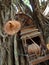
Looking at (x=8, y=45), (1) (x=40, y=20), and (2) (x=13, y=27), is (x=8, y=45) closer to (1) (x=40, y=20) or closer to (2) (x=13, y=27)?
(2) (x=13, y=27)

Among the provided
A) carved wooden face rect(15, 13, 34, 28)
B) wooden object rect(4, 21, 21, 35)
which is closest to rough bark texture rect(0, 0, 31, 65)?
carved wooden face rect(15, 13, 34, 28)

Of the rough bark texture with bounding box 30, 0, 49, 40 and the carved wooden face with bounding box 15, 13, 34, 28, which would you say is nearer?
the rough bark texture with bounding box 30, 0, 49, 40

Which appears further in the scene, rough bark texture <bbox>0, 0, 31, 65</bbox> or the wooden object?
rough bark texture <bbox>0, 0, 31, 65</bbox>

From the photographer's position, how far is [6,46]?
1.96 meters

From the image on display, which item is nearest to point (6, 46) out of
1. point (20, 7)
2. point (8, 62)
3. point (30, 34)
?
point (8, 62)

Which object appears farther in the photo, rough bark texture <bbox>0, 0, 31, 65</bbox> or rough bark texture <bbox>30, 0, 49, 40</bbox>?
rough bark texture <bbox>0, 0, 31, 65</bbox>

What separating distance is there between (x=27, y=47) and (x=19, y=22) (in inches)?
8.7

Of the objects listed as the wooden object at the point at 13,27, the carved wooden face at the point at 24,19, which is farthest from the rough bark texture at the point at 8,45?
the wooden object at the point at 13,27

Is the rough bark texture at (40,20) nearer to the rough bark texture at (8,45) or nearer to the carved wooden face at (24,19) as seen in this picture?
the carved wooden face at (24,19)

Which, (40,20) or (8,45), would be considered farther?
(8,45)

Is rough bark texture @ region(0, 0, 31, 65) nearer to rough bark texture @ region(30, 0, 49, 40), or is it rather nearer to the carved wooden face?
the carved wooden face

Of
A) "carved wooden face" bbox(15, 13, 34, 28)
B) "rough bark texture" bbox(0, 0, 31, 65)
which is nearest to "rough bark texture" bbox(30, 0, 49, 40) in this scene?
"carved wooden face" bbox(15, 13, 34, 28)

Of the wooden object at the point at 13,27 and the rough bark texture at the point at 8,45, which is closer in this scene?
the wooden object at the point at 13,27

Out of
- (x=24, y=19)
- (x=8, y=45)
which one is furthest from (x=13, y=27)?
(x=8, y=45)
